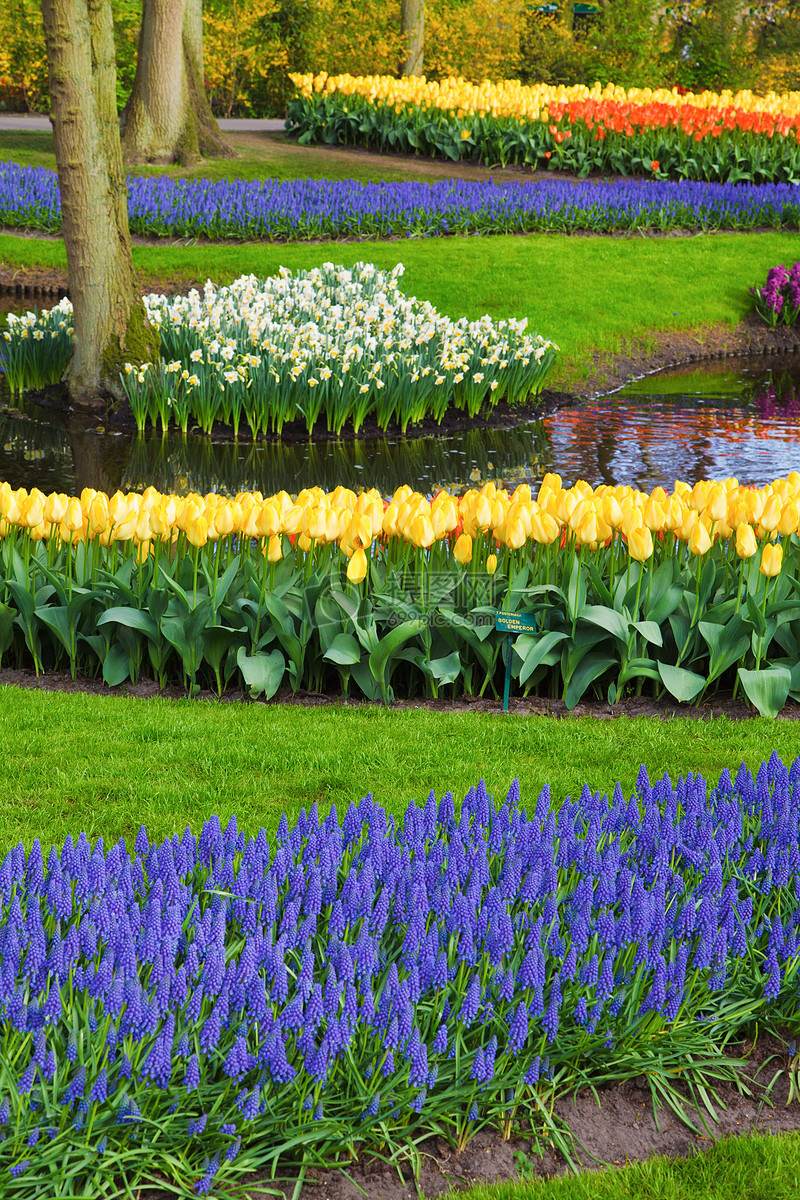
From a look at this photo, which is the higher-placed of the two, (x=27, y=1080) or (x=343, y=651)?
(x=27, y=1080)

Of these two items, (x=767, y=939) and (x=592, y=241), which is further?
(x=592, y=241)

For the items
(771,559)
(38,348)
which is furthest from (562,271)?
(771,559)

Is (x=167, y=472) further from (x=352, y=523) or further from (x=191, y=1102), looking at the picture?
(x=191, y=1102)

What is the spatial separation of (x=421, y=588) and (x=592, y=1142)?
9.17 feet

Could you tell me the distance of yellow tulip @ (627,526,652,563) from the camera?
193 inches

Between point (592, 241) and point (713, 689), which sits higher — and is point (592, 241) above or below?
above

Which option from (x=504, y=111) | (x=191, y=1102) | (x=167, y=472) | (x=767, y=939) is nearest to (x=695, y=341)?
(x=167, y=472)

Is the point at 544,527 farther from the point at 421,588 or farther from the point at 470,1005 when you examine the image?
the point at 470,1005

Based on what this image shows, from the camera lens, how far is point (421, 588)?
499 cm

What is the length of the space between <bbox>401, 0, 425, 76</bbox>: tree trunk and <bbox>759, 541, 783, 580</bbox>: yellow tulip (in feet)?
87.9

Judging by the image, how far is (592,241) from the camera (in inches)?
698

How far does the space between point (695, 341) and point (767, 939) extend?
1345cm

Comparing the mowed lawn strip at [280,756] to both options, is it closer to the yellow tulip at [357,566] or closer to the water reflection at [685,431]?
the yellow tulip at [357,566]

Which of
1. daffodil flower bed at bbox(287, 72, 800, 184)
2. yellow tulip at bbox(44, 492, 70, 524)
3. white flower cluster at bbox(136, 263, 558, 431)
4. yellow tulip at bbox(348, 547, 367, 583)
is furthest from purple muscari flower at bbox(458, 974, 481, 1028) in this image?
daffodil flower bed at bbox(287, 72, 800, 184)
